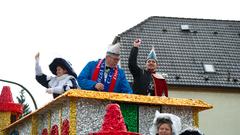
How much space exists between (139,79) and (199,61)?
83.5 feet

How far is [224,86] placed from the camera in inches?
1195

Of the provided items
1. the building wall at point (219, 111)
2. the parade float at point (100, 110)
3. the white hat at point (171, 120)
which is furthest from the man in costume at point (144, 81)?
the building wall at point (219, 111)

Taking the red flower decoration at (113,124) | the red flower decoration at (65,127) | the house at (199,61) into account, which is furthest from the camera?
the house at (199,61)

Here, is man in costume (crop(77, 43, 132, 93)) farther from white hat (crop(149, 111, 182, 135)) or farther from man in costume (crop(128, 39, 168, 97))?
white hat (crop(149, 111, 182, 135))

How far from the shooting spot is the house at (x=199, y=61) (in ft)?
99.0

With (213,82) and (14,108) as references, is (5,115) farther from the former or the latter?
(213,82)

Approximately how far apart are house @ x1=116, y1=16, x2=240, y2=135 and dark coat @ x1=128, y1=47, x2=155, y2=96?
23.4 metres

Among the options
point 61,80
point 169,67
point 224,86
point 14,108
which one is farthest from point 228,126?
point 61,80

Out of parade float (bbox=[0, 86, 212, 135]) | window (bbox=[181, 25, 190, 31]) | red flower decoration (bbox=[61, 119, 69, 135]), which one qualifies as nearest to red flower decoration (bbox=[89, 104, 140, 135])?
parade float (bbox=[0, 86, 212, 135])

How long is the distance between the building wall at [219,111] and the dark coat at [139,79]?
2457 cm

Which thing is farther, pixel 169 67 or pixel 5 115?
pixel 169 67

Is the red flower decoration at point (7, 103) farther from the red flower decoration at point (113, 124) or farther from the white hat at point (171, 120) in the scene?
the red flower decoration at point (113, 124)

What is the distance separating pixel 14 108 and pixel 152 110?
3318mm

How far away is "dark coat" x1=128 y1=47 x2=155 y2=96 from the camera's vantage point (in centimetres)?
565
